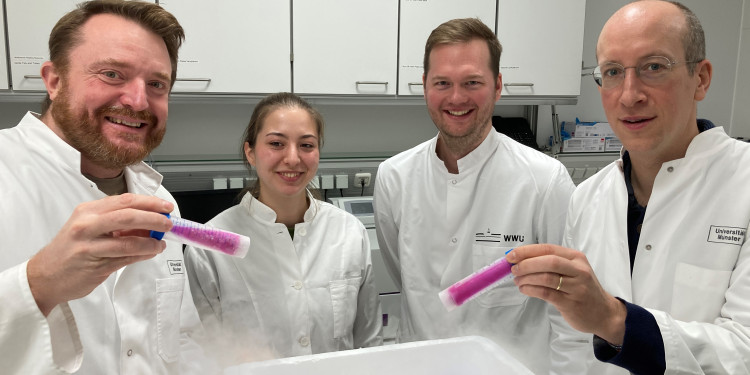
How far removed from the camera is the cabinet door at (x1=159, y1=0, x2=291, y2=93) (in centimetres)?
234

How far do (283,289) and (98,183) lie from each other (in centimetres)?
56

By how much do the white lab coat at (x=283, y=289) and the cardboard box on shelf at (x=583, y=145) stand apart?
7.19 ft

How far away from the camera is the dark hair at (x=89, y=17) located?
1122mm

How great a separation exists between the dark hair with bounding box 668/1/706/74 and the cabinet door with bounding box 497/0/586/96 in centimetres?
165

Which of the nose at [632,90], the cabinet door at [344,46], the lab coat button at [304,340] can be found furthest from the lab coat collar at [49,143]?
the cabinet door at [344,46]

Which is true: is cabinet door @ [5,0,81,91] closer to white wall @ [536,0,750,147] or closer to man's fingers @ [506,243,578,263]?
man's fingers @ [506,243,578,263]

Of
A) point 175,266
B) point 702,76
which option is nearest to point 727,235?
point 702,76

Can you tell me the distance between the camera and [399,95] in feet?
8.68

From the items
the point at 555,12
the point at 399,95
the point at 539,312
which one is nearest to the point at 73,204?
the point at 539,312

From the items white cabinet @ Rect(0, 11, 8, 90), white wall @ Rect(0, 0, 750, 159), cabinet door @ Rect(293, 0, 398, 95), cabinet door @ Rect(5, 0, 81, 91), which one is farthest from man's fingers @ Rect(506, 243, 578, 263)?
white cabinet @ Rect(0, 11, 8, 90)

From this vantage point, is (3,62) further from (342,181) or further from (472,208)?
(472,208)

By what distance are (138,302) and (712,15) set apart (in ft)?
13.8

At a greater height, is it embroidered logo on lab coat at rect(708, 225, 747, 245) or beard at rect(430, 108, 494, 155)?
beard at rect(430, 108, 494, 155)

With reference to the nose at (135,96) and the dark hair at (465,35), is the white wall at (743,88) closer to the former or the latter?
the dark hair at (465,35)
